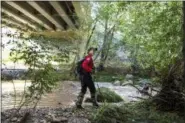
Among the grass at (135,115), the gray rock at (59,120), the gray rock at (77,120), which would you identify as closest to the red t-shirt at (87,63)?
the grass at (135,115)

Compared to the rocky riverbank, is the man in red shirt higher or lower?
higher

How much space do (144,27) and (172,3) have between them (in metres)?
1.68

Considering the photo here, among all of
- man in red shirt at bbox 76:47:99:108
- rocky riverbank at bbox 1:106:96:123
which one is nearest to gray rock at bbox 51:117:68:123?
rocky riverbank at bbox 1:106:96:123

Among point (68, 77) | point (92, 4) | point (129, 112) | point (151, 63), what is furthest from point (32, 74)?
point (92, 4)

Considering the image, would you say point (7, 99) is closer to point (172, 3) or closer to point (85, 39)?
point (172, 3)

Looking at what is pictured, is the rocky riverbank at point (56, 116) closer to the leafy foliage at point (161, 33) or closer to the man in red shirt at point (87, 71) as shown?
the man in red shirt at point (87, 71)

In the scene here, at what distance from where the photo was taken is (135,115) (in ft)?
29.6

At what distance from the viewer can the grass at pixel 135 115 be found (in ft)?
26.8

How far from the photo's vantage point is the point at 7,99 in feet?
41.5

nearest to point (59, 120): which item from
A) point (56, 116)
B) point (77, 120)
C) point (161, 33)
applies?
point (77, 120)

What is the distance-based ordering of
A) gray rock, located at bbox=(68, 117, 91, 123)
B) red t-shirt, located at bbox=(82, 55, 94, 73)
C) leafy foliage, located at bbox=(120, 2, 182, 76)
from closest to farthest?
gray rock, located at bbox=(68, 117, 91, 123) → leafy foliage, located at bbox=(120, 2, 182, 76) → red t-shirt, located at bbox=(82, 55, 94, 73)

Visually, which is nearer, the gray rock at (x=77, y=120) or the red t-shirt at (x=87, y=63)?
the gray rock at (x=77, y=120)

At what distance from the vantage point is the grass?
8.16 metres

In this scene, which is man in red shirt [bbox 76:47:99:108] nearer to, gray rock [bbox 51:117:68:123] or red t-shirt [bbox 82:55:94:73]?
red t-shirt [bbox 82:55:94:73]
